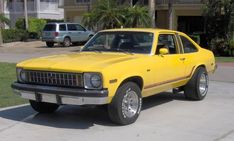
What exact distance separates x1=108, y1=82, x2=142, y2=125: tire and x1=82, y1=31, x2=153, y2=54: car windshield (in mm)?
980

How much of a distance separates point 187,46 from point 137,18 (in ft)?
51.3

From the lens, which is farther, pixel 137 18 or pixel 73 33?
pixel 73 33

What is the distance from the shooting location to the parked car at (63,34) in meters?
32.2

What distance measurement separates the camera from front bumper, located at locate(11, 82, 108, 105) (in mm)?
7082

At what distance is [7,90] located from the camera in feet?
36.8

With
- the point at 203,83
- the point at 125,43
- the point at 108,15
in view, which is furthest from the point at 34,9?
the point at 125,43

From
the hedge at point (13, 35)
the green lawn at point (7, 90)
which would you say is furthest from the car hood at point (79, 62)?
the hedge at point (13, 35)

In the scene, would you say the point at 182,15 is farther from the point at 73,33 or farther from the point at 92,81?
the point at 92,81

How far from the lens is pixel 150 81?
8.17m

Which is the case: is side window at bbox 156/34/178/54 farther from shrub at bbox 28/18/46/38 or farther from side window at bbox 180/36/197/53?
shrub at bbox 28/18/46/38

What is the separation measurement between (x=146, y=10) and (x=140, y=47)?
703 inches

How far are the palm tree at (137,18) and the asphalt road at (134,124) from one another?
51.5 feet

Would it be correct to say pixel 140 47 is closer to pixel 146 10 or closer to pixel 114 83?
pixel 114 83

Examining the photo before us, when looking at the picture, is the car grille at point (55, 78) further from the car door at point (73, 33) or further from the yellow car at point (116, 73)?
the car door at point (73, 33)
